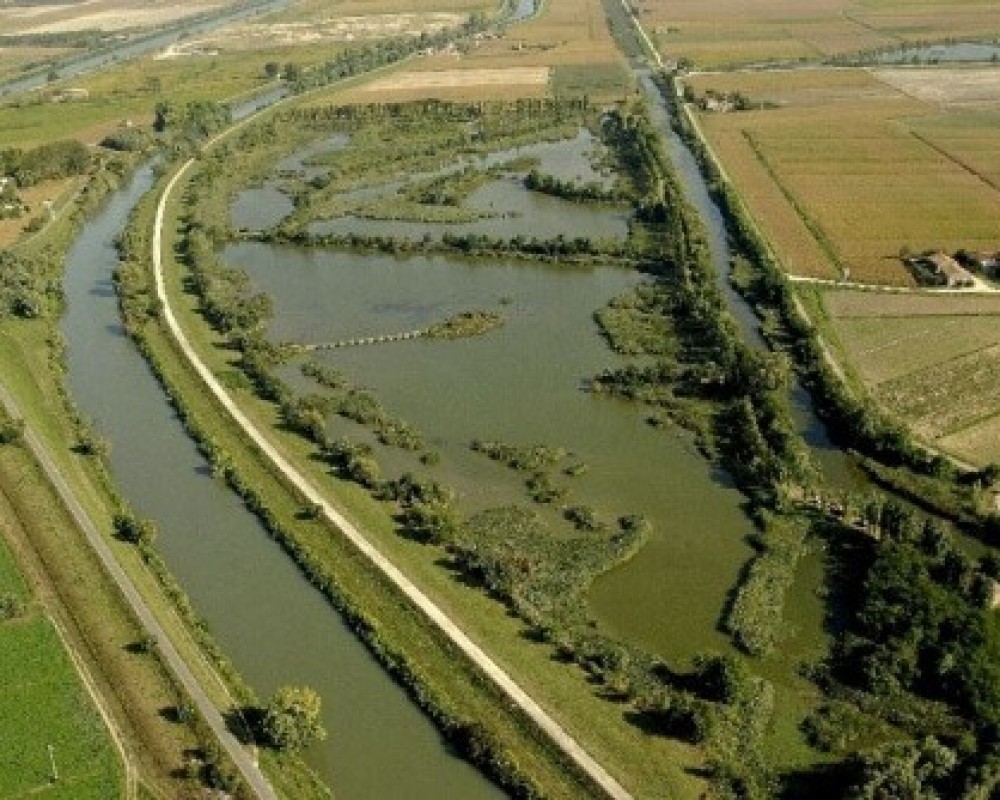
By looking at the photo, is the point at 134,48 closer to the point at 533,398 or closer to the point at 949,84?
the point at 949,84

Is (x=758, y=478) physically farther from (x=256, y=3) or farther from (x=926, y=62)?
(x=256, y=3)

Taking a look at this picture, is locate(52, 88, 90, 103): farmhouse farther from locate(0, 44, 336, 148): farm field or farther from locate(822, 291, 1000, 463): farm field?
locate(822, 291, 1000, 463): farm field

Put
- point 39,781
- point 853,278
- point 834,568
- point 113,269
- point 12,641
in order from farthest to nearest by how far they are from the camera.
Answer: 1. point 113,269
2. point 853,278
3. point 834,568
4. point 12,641
5. point 39,781

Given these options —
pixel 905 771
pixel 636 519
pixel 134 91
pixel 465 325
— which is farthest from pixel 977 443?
pixel 134 91

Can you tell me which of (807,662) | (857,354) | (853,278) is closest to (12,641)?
(807,662)

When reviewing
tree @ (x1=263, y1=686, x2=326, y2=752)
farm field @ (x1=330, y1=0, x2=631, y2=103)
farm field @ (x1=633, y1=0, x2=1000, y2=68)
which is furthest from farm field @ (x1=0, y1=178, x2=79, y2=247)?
farm field @ (x1=633, y1=0, x2=1000, y2=68)
